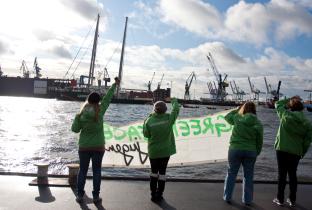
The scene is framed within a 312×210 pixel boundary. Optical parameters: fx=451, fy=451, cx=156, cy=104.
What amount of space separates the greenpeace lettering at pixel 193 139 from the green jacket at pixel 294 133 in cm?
268

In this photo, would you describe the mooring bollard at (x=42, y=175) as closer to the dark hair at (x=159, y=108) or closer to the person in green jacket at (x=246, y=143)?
the dark hair at (x=159, y=108)

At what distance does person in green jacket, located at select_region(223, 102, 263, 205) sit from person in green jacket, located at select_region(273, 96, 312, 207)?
1.46 feet

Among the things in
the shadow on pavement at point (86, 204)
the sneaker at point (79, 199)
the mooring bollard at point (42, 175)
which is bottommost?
the shadow on pavement at point (86, 204)

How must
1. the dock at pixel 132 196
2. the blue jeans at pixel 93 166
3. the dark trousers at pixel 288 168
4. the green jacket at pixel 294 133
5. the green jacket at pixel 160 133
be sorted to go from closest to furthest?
1. the dock at pixel 132 196
2. the blue jeans at pixel 93 166
3. the green jacket at pixel 294 133
4. the dark trousers at pixel 288 168
5. the green jacket at pixel 160 133

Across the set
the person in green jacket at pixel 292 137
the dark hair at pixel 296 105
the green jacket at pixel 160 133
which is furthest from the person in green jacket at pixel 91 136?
the dark hair at pixel 296 105

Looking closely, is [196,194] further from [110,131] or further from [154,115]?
[110,131]

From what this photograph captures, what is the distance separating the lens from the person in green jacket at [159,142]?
7.98m

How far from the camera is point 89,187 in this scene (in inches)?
348

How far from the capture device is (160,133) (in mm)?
7980

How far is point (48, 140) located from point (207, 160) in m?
22.0

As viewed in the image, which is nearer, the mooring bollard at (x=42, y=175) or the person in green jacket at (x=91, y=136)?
the person in green jacket at (x=91, y=136)

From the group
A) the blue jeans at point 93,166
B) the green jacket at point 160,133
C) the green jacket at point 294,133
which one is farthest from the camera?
the green jacket at point 160,133

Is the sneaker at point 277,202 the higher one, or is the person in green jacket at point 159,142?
the person in green jacket at point 159,142

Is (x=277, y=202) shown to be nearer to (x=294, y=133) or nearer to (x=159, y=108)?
(x=294, y=133)
